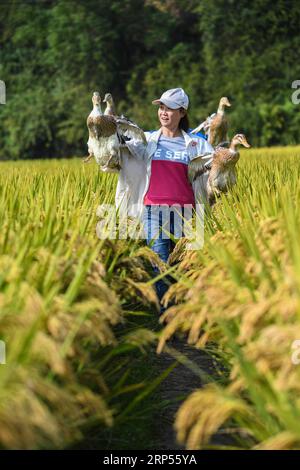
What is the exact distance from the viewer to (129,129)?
4738 mm

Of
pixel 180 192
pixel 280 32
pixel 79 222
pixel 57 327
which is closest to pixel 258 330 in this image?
pixel 57 327

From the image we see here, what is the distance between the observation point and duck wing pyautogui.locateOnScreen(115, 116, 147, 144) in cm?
459

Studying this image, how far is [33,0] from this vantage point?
98.8 ft

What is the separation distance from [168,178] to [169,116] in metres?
0.35

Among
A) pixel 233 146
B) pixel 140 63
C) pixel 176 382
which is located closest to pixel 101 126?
pixel 233 146

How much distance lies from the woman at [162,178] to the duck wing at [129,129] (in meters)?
0.04

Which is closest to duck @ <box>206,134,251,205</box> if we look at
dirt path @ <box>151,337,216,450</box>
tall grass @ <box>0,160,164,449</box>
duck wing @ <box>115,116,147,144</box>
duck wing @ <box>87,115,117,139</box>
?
duck wing @ <box>115,116,147,144</box>

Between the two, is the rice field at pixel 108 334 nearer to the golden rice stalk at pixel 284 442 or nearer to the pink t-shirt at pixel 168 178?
the golden rice stalk at pixel 284 442

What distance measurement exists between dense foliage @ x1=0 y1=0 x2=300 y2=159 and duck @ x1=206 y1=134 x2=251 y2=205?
1935 cm

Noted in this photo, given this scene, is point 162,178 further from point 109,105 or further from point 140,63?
point 140,63

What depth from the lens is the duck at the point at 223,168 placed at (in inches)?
184

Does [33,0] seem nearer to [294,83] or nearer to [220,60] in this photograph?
[220,60]

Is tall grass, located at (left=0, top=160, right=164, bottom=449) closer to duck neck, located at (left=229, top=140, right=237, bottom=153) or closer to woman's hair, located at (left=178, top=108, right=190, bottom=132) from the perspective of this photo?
duck neck, located at (left=229, top=140, right=237, bottom=153)

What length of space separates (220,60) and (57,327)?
24587 millimetres
